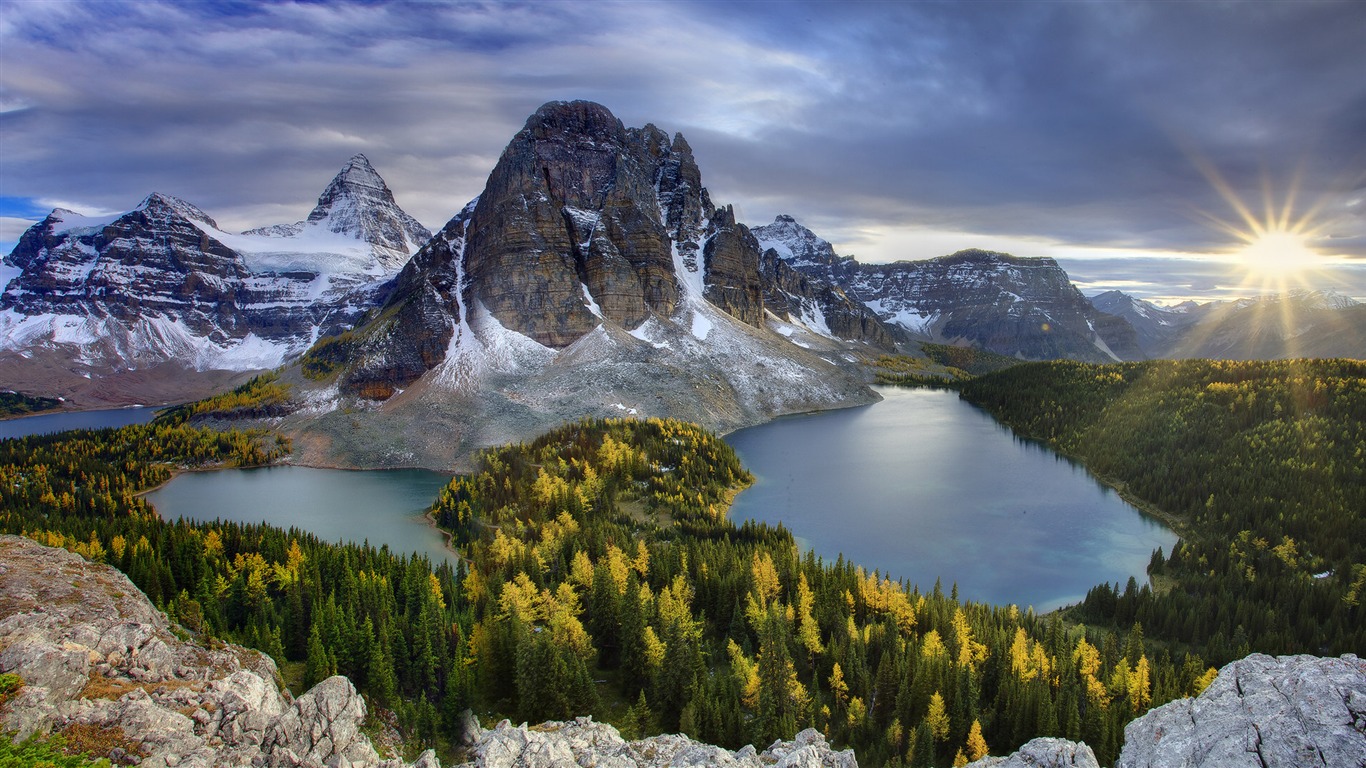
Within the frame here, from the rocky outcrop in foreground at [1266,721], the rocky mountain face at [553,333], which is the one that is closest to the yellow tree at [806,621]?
the rocky outcrop in foreground at [1266,721]

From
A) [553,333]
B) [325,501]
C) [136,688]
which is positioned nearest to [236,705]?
[136,688]

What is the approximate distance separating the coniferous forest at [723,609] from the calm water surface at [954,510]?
3499mm

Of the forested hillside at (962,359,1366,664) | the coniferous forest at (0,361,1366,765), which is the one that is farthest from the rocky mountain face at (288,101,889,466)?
the forested hillside at (962,359,1366,664)

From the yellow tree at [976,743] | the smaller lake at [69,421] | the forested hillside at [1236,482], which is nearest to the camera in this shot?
the yellow tree at [976,743]

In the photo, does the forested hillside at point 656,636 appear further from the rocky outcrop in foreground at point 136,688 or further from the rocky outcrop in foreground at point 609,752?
the rocky outcrop in foreground at point 136,688

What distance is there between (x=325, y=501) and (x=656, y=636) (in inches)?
2310

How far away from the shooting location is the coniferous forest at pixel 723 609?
32812 millimetres

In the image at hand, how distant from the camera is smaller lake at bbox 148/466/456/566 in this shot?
67.2 meters

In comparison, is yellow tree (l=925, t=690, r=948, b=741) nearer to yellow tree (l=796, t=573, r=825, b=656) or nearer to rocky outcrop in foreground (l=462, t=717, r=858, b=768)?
yellow tree (l=796, t=573, r=825, b=656)

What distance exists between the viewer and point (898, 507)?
70688 mm

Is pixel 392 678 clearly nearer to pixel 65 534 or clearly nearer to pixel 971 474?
pixel 65 534

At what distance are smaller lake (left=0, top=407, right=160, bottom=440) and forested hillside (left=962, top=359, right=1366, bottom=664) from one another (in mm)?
193196

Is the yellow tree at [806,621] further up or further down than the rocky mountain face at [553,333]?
further down

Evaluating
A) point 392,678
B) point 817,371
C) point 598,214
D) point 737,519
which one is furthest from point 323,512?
point 817,371
